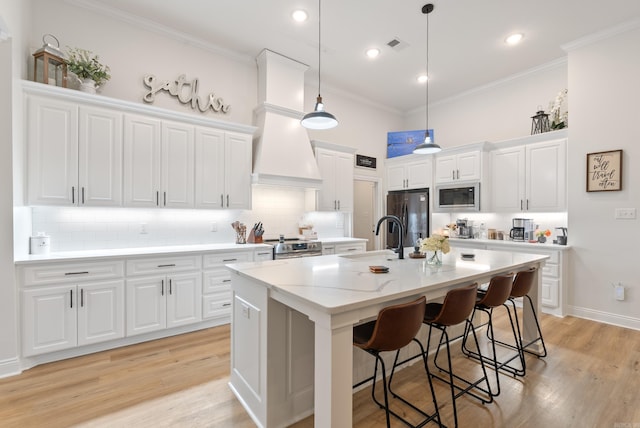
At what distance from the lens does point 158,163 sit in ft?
11.1

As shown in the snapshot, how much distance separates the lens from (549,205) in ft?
13.7

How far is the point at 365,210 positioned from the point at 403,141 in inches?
62.9

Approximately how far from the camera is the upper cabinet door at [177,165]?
344 centimetres

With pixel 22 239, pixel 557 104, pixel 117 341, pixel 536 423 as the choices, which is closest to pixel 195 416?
pixel 117 341

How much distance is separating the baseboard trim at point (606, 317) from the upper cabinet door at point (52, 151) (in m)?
5.96

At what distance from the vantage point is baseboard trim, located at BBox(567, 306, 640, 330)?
11.3 feet

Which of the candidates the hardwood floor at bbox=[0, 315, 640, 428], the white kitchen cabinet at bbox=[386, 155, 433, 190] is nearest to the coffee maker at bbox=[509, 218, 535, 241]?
the white kitchen cabinet at bbox=[386, 155, 433, 190]

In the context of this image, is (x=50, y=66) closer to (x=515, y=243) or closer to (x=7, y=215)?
(x=7, y=215)

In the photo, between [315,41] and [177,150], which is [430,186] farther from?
[177,150]

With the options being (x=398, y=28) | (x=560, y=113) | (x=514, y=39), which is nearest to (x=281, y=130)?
(x=398, y=28)

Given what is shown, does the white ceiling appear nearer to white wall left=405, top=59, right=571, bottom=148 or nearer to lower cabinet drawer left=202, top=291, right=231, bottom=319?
white wall left=405, top=59, right=571, bottom=148

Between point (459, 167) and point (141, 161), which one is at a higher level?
point (459, 167)

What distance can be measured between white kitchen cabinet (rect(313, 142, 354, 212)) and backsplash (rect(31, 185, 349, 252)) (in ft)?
1.19

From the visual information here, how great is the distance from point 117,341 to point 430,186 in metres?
5.09
